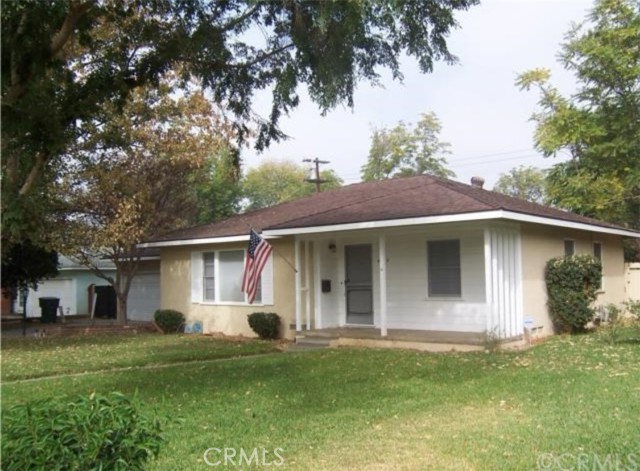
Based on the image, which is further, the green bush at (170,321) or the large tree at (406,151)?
the large tree at (406,151)

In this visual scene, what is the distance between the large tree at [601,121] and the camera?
23906mm

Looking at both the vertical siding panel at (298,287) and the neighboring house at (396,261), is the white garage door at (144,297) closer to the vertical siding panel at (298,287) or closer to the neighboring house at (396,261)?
the neighboring house at (396,261)

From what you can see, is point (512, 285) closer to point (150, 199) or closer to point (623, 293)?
point (623, 293)

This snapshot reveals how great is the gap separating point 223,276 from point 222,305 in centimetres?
82

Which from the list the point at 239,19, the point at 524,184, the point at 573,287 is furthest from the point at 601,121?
the point at 524,184

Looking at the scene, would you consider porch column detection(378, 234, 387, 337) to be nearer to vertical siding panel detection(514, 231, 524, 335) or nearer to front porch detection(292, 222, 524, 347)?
front porch detection(292, 222, 524, 347)

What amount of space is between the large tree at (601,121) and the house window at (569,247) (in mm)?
9151

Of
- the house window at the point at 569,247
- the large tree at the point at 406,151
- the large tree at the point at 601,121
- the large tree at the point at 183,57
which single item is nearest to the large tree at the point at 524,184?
the large tree at the point at 406,151

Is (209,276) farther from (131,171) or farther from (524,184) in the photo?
(524,184)

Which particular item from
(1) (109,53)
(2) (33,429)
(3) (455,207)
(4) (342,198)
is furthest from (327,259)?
(2) (33,429)

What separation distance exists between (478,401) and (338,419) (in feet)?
6.12

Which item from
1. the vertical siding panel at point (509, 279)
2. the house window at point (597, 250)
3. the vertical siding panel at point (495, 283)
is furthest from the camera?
the house window at point (597, 250)

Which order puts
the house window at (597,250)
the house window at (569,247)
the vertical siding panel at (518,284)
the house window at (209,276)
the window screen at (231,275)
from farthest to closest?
the house window at (209,276) → the house window at (597,250) → the window screen at (231,275) → the house window at (569,247) → the vertical siding panel at (518,284)

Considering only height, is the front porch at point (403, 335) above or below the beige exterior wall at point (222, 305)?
below
